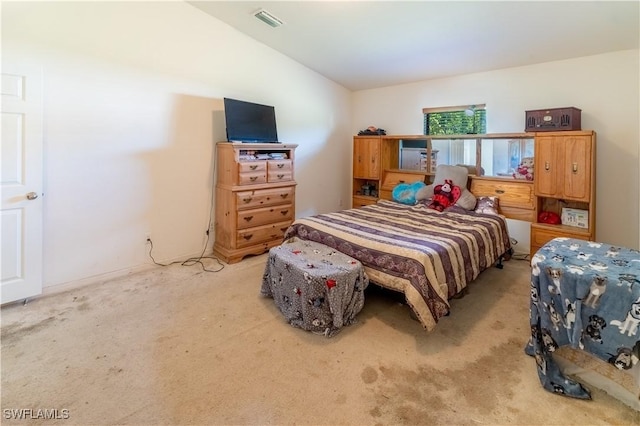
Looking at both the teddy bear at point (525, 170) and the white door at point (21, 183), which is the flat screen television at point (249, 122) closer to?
the white door at point (21, 183)

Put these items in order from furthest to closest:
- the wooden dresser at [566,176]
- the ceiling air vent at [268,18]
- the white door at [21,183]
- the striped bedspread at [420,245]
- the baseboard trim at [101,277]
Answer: the ceiling air vent at [268,18] < the wooden dresser at [566,176] < the baseboard trim at [101,277] < the white door at [21,183] < the striped bedspread at [420,245]

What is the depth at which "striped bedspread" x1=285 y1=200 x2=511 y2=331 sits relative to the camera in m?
2.27

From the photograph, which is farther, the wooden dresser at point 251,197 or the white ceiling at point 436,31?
the wooden dresser at point 251,197

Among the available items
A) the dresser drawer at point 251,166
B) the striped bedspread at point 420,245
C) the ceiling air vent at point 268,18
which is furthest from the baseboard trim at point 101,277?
the ceiling air vent at point 268,18

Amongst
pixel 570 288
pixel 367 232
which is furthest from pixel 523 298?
pixel 367 232

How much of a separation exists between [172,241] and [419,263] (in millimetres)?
2917

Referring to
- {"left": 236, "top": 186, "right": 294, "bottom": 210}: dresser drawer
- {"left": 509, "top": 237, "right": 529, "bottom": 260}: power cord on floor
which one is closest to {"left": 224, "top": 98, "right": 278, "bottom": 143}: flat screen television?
{"left": 236, "top": 186, "right": 294, "bottom": 210}: dresser drawer

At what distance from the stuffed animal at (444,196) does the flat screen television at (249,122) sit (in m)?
2.23

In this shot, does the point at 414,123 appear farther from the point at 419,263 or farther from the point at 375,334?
the point at 375,334

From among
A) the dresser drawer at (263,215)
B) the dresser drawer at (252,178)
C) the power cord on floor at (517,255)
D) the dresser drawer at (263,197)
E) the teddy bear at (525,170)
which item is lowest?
the power cord on floor at (517,255)

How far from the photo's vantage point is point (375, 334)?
7.69 ft

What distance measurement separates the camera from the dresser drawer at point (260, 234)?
3.88m

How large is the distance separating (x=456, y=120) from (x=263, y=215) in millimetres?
3034

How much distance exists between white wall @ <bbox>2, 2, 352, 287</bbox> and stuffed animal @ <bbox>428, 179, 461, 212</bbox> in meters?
2.61
